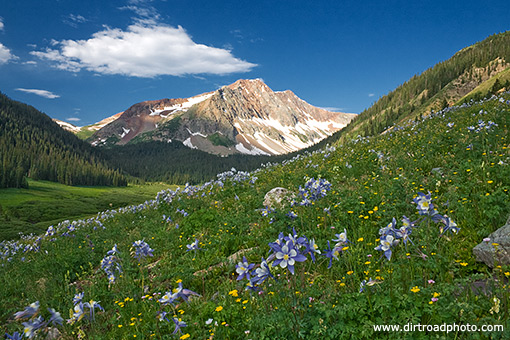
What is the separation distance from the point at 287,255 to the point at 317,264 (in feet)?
7.63

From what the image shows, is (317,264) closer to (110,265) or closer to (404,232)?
(404,232)

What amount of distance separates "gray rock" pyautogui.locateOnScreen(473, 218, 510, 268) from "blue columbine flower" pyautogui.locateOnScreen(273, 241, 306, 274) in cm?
276

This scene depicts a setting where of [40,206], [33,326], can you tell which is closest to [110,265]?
[33,326]

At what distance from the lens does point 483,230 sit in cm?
434

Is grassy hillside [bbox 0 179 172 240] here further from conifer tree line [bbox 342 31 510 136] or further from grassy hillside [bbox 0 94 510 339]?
conifer tree line [bbox 342 31 510 136]

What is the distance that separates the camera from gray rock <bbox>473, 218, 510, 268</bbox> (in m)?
3.69

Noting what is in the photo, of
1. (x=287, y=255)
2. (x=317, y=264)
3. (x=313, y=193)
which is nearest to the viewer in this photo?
(x=287, y=255)

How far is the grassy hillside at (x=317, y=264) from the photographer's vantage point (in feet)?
9.93

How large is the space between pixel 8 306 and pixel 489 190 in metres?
11.7

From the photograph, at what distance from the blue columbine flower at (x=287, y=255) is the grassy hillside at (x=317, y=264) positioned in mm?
11

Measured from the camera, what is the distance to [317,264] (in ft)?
16.2

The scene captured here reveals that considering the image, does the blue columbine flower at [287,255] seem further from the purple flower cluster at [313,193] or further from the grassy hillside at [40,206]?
the grassy hillside at [40,206]

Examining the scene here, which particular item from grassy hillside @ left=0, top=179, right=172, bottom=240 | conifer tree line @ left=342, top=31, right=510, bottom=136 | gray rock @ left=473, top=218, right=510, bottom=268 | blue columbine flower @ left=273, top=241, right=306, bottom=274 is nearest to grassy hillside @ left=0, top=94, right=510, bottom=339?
blue columbine flower @ left=273, top=241, right=306, bottom=274

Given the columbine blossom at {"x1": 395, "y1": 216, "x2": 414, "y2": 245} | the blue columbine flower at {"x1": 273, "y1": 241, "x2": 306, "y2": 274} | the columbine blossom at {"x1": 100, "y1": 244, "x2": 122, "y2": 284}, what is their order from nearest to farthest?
the blue columbine flower at {"x1": 273, "y1": 241, "x2": 306, "y2": 274} < the columbine blossom at {"x1": 395, "y1": 216, "x2": 414, "y2": 245} < the columbine blossom at {"x1": 100, "y1": 244, "x2": 122, "y2": 284}
